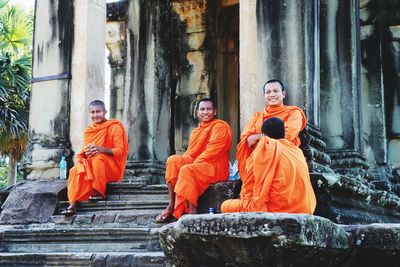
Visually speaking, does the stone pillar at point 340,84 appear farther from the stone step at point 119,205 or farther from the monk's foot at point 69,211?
the monk's foot at point 69,211

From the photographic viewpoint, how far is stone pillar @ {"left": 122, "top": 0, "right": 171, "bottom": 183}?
400 inches

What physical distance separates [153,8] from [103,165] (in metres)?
3.75

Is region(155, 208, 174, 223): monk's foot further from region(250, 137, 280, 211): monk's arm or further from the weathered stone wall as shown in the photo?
the weathered stone wall

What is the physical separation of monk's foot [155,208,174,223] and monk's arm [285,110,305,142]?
155 centimetres

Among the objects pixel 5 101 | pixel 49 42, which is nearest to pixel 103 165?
pixel 49 42

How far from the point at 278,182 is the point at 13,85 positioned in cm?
1186

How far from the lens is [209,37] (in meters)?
12.0

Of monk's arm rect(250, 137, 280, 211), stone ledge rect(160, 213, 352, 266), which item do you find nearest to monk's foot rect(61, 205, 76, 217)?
monk's arm rect(250, 137, 280, 211)

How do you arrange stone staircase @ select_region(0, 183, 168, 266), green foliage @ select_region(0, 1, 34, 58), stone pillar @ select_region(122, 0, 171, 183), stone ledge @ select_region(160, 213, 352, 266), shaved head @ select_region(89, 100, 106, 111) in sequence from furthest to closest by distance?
green foliage @ select_region(0, 1, 34, 58) → stone pillar @ select_region(122, 0, 171, 183) → shaved head @ select_region(89, 100, 106, 111) → stone staircase @ select_region(0, 183, 168, 266) → stone ledge @ select_region(160, 213, 352, 266)

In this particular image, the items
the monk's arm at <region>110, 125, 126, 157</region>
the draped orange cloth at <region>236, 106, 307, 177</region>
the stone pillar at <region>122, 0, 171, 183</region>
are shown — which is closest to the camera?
the draped orange cloth at <region>236, 106, 307, 177</region>

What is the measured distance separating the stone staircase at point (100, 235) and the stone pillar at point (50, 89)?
3.32 feet

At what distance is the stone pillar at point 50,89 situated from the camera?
8.66 metres

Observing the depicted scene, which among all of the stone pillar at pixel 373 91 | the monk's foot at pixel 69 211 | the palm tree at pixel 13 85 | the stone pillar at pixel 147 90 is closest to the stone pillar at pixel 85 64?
the monk's foot at pixel 69 211

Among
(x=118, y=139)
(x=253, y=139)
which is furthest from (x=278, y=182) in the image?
(x=118, y=139)
